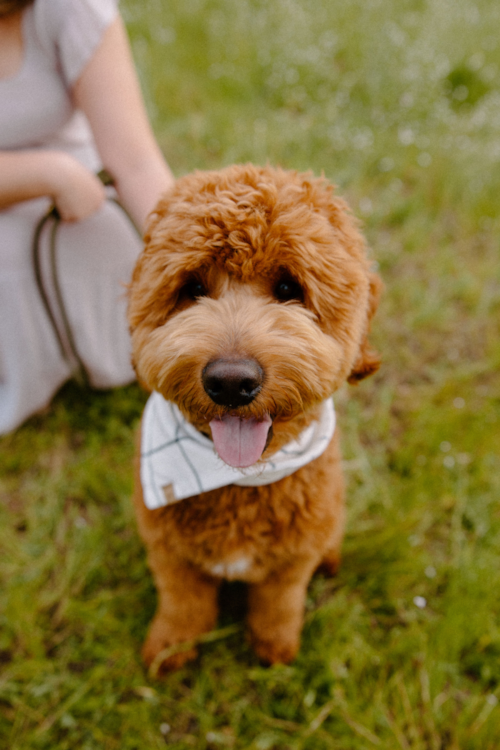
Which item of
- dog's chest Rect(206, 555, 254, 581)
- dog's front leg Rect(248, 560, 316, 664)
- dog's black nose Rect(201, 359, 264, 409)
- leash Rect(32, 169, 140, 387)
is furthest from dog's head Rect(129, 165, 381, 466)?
leash Rect(32, 169, 140, 387)

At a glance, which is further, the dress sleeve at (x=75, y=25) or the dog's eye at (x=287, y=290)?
the dress sleeve at (x=75, y=25)

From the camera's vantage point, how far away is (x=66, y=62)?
2.19m

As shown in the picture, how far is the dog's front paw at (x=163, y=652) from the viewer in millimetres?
1996

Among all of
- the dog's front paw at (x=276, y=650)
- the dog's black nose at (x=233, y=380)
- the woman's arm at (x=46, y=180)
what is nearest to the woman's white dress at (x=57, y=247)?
the woman's arm at (x=46, y=180)

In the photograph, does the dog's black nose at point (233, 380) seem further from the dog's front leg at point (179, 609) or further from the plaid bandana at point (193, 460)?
the dog's front leg at point (179, 609)

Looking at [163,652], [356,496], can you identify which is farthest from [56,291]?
[356,496]

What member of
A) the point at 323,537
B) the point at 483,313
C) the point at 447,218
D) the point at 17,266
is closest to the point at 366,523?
the point at 323,537

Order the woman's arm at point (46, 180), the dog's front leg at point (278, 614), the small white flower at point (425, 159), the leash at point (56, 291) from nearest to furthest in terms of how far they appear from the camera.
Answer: the dog's front leg at point (278, 614)
the woman's arm at point (46, 180)
the leash at point (56, 291)
the small white flower at point (425, 159)

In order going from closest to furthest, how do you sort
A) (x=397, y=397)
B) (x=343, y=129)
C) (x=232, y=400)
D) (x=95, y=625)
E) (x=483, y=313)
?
(x=232, y=400)
(x=95, y=625)
(x=397, y=397)
(x=483, y=313)
(x=343, y=129)

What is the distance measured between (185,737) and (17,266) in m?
2.04

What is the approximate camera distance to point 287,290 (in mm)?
1514

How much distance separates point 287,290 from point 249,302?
13cm

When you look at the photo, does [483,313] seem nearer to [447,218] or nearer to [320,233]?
[447,218]

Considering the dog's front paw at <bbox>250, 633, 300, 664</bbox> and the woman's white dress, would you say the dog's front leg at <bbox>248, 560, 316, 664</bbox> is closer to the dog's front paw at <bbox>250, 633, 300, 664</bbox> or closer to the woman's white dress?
the dog's front paw at <bbox>250, 633, 300, 664</bbox>
